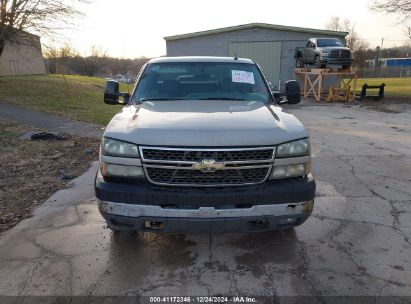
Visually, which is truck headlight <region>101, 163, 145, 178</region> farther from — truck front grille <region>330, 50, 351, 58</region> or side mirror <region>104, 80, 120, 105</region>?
truck front grille <region>330, 50, 351, 58</region>

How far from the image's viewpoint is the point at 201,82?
4.45m

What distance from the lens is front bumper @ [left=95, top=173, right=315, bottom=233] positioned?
2.91 m

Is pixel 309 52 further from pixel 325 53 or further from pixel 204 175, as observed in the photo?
pixel 204 175

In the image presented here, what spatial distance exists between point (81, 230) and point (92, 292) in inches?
46.9

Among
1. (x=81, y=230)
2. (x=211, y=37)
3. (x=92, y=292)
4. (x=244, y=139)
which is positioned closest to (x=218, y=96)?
(x=244, y=139)

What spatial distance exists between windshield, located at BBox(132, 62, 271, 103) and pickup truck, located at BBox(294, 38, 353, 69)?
15.2m

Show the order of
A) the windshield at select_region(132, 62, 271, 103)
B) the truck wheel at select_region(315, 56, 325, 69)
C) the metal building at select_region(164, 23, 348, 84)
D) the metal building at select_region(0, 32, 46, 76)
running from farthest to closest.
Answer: the metal building at select_region(0, 32, 46, 76) → the metal building at select_region(164, 23, 348, 84) → the truck wheel at select_region(315, 56, 325, 69) → the windshield at select_region(132, 62, 271, 103)

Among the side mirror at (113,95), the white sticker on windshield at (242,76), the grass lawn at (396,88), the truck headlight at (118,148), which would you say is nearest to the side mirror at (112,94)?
the side mirror at (113,95)

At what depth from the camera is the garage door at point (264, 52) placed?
2189 cm

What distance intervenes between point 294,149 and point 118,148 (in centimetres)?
148

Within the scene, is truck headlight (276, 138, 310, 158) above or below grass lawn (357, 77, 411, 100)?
above

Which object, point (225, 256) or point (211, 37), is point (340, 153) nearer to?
point (225, 256)

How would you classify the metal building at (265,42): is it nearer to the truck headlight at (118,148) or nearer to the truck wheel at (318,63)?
the truck wheel at (318,63)

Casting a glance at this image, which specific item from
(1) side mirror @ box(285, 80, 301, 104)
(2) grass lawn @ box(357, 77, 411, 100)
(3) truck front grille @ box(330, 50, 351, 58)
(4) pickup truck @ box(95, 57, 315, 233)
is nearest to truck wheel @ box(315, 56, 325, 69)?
(3) truck front grille @ box(330, 50, 351, 58)
